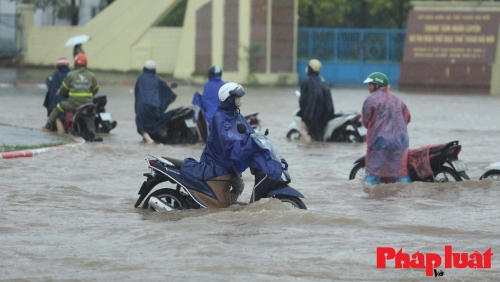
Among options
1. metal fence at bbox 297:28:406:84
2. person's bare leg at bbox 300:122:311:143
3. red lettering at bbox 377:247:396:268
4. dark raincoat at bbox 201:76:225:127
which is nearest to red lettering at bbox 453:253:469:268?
red lettering at bbox 377:247:396:268

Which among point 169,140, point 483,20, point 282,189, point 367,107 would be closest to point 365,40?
point 483,20

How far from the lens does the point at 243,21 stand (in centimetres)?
3619

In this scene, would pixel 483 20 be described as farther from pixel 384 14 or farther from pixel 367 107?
pixel 367 107

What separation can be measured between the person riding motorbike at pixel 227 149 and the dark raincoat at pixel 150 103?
7632 millimetres

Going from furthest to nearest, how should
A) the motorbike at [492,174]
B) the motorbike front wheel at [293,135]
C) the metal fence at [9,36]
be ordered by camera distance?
the metal fence at [9,36] → the motorbike front wheel at [293,135] → the motorbike at [492,174]

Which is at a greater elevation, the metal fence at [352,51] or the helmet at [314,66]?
the helmet at [314,66]

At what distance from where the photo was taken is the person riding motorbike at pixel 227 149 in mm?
9141

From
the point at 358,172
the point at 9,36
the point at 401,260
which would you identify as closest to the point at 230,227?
the point at 401,260

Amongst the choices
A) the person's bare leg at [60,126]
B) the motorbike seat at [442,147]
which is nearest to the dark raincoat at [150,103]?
the person's bare leg at [60,126]

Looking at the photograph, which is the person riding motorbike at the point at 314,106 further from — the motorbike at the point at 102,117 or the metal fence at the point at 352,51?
the metal fence at the point at 352,51

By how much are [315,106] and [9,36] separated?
24.8 metres

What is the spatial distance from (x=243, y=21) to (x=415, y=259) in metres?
29.0

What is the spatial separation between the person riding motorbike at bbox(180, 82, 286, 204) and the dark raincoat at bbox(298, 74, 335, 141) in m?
7.79

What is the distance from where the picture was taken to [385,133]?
11.5 m
